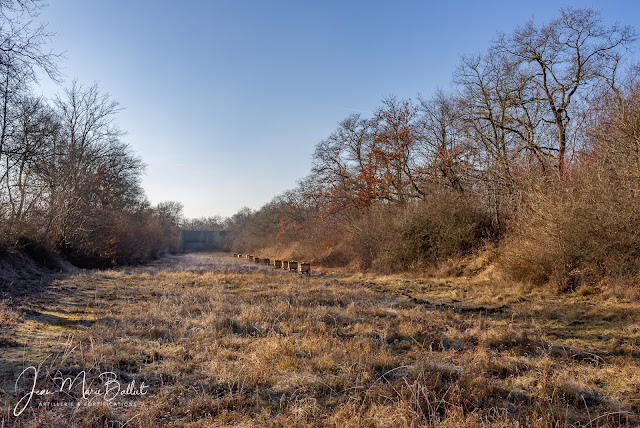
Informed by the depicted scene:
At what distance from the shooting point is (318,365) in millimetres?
4688

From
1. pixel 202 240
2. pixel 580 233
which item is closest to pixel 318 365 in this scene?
pixel 580 233

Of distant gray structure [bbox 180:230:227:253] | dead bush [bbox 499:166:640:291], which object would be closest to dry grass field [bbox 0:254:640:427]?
dead bush [bbox 499:166:640:291]

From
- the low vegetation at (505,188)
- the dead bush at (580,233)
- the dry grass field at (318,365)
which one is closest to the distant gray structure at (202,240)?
the low vegetation at (505,188)

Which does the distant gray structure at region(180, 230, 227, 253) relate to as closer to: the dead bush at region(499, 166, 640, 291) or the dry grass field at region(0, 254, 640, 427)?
the dead bush at region(499, 166, 640, 291)

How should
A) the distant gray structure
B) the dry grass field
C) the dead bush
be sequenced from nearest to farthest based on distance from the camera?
the dry grass field, the dead bush, the distant gray structure

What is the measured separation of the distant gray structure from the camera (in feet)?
266

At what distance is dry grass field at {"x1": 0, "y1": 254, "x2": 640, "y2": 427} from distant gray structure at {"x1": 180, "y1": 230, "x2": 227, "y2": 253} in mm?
A: 71629

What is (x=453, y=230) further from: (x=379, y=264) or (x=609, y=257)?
(x=609, y=257)

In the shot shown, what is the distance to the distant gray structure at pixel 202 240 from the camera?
266 feet

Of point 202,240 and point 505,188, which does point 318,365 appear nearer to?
point 505,188

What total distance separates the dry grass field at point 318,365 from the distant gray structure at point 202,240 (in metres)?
71.6

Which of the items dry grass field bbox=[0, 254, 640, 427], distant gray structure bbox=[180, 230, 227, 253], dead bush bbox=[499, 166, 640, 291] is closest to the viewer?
dry grass field bbox=[0, 254, 640, 427]

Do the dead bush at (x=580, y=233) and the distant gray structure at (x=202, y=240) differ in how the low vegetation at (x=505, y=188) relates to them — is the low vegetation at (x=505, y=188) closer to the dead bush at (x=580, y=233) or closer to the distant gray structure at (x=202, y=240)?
the dead bush at (x=580, y=233)

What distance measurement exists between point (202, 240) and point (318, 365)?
9114cm
